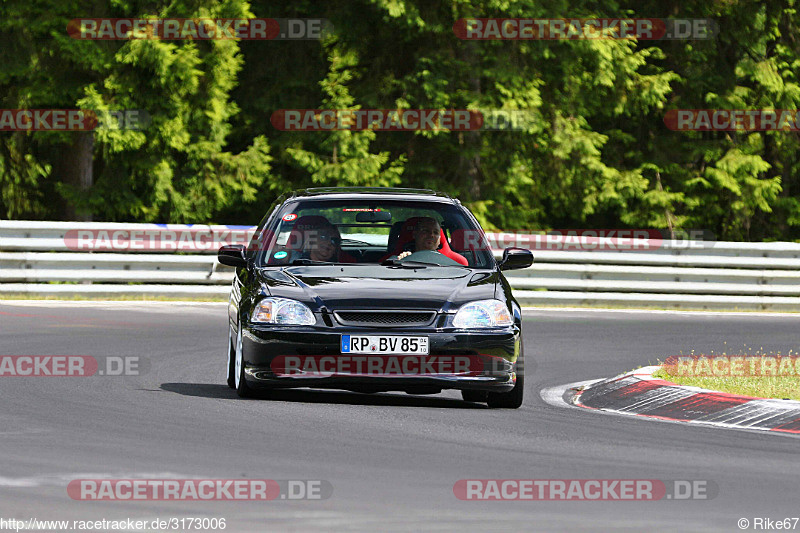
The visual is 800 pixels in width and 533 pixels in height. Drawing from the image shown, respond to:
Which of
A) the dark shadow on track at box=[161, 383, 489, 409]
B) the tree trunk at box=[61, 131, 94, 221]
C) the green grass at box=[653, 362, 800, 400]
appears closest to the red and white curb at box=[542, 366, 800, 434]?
the green grass at box=[653, 362, 800, 400]

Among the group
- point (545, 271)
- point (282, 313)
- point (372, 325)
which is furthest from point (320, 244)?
point (545, 271)

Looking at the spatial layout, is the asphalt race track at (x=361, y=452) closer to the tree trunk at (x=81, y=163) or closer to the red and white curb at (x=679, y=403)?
the red and white curb at (x=679, y=403)

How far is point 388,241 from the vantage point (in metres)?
12.5

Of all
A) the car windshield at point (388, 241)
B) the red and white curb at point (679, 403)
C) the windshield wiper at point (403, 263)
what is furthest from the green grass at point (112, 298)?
the windshield wiper at point (403, 263)

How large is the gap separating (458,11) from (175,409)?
→ 20405 millimetres

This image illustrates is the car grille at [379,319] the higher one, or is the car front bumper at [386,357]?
the car grille at [379,319]

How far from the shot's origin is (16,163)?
96.6 ft

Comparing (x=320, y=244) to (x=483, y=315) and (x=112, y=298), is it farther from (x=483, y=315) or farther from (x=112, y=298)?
(x=112, y=298)

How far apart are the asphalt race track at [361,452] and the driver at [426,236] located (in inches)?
45.3

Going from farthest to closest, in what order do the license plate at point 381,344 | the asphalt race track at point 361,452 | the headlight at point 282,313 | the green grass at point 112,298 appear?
the green grass at point 112,298, the headlight at point 282,313, the license plate at point 381,344, the asphalt race track at point 361,452

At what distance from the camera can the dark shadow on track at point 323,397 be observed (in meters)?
11.6

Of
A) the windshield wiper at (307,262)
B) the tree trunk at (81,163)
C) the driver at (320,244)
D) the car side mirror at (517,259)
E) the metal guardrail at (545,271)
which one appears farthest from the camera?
the tree trunk at (81,163)

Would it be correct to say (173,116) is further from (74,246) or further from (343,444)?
(343,444)

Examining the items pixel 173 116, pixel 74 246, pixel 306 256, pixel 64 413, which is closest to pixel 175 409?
pixel 64 413
